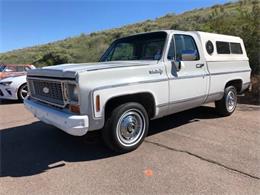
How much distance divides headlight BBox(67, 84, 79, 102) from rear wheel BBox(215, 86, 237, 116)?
155 inches

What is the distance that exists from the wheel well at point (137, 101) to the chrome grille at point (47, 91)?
28.0 inches

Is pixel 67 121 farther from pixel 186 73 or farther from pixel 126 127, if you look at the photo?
pixel 186 73

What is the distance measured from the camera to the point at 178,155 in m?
4.39

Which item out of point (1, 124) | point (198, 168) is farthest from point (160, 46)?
point (1, 124)

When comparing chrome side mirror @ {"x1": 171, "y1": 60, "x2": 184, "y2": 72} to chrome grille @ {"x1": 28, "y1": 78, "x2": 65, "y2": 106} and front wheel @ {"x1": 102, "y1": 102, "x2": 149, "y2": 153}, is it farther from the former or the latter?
chrome grille @ {"x1": 28, "y1": 78, "x2": 65, "y2": 106}

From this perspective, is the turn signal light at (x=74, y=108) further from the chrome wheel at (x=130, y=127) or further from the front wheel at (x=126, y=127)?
the chrome wheel at (x=130, y=127)

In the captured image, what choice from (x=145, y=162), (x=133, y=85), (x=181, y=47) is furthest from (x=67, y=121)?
(x=181, y=47)

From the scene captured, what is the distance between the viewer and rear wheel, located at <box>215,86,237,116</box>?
662cm

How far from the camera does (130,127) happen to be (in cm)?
456

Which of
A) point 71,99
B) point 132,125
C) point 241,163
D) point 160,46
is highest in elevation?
point 160,46

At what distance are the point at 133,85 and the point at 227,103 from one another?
331 centimetres

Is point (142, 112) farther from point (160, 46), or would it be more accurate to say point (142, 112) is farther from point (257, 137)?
point (257, 137)

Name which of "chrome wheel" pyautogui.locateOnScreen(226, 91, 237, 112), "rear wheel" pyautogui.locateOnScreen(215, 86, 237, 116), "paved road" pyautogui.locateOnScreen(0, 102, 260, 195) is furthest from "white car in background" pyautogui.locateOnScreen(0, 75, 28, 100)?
"chrome wheel" pyautogui.locateOnScreen(226, 91, 237, 112)

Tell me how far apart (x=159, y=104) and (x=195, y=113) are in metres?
2.64
